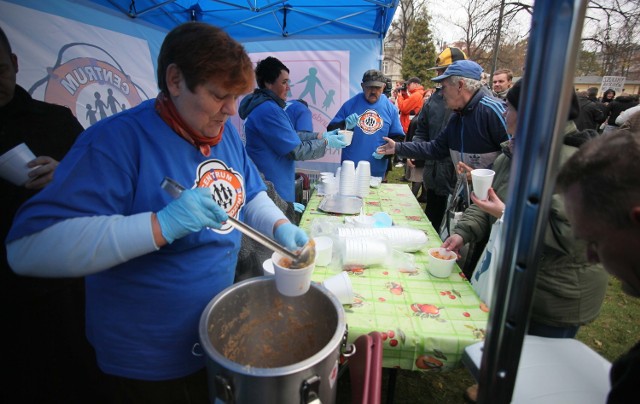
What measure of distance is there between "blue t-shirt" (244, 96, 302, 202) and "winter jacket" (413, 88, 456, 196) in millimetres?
1761

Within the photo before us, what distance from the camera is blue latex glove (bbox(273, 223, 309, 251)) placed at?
56.6 inches

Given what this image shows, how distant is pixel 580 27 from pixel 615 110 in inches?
458

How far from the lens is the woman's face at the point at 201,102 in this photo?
1.07 meters

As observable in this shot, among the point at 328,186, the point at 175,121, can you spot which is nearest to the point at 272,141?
the point at 328,186

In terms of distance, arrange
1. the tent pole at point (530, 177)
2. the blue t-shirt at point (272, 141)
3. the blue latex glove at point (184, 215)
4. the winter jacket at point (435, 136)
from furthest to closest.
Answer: the winter jacket at point (435, 136) < the blue t-shirt at point (272, 141) < the blue latex glove at point (184, 215) < the tent pole at point (530, 177)

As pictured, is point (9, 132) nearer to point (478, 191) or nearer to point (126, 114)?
point (126, 114)

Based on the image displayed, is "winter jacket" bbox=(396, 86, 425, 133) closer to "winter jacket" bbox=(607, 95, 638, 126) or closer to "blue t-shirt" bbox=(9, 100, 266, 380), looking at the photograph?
"winter jacket" bbox=(607, 95, 638, 126)

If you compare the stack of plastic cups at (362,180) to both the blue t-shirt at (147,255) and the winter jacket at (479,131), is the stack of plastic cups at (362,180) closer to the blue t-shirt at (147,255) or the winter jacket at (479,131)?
the winter jacket at (479,131)

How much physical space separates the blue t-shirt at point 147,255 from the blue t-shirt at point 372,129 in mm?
3223

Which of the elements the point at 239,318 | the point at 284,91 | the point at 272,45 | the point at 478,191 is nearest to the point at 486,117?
the point at 478,191

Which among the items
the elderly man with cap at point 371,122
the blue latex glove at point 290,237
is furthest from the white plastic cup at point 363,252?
the elderly man with cap at point 371,122

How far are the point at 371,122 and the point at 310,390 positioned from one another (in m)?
3.88

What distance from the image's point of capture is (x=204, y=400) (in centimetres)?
138

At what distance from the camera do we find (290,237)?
4.73 feet
